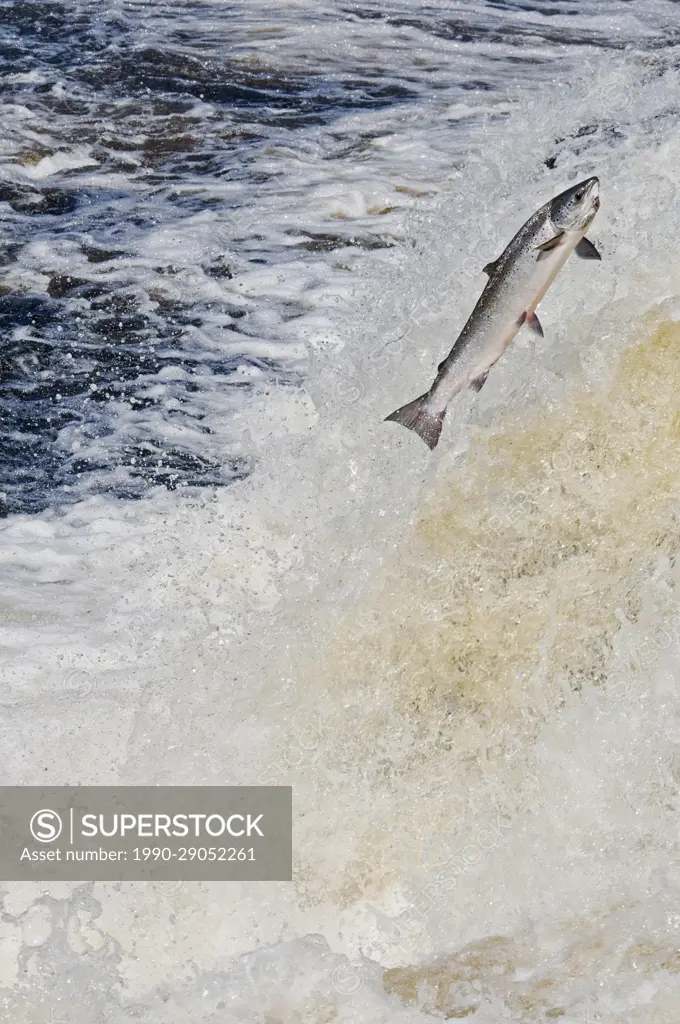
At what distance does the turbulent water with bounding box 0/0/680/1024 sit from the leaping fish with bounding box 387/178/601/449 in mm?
284

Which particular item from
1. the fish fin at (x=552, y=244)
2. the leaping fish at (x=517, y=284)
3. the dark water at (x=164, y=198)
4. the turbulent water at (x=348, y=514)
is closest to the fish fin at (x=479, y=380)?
the leaping fish at (x=517, y=284)

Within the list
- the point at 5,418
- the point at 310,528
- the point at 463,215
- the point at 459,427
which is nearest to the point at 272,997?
the point at 310,528

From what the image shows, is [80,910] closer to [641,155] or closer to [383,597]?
[383,597]

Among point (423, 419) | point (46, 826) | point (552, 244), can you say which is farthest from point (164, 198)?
point (46, 826)

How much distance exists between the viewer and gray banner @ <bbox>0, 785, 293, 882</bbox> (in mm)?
3295

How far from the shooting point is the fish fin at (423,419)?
123 inches

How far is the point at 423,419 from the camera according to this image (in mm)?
3135

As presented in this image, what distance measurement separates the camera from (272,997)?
3.21m

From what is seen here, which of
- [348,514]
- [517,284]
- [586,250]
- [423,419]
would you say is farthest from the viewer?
[348,514]

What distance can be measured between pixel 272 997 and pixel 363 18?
180 inches

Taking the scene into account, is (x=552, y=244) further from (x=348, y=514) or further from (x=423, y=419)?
(x=348, y=514)

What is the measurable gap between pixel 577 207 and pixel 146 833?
8.24ft

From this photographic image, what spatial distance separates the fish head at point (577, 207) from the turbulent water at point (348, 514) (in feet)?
1.90

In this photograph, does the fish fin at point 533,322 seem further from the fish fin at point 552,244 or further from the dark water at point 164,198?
the dark water at point 164,198
